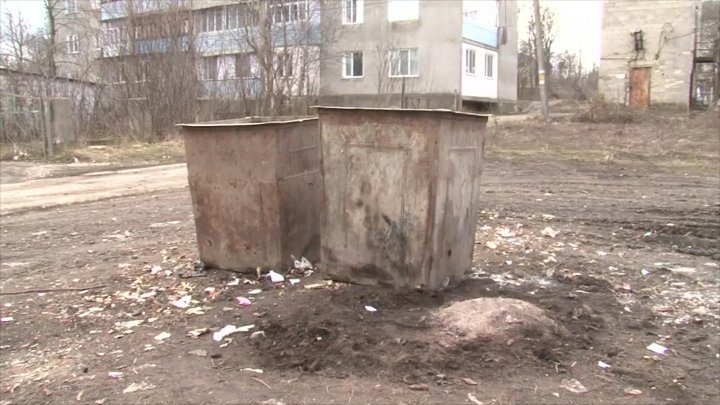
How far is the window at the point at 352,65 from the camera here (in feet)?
123

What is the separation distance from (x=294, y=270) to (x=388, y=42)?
32.3 m

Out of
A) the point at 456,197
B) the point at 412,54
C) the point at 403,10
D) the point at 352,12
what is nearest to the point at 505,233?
the point at 456,197

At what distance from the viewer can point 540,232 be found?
6.81 metres

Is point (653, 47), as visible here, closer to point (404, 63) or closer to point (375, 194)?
point (404, 63)

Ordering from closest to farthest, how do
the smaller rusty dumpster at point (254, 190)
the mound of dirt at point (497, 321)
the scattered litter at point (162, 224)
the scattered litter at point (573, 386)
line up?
the scattered litter at point (573, 386) → the mound of dirt at point (497, 321) → the smaller rusty dumpster at point (254, 190) → the scattered litter at point (162, 224)

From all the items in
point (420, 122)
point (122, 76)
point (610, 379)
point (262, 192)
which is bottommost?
point (610, 379)

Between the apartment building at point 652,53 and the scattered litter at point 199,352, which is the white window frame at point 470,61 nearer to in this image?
the apartment building at point 652,53

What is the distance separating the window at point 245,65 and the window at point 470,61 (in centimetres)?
1391

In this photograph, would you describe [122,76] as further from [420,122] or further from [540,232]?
[420,122]

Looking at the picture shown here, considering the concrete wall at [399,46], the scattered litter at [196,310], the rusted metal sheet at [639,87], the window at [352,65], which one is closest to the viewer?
the scattered litter at [196,310]

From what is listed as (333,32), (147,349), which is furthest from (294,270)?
(333,32)

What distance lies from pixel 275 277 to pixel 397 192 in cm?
124

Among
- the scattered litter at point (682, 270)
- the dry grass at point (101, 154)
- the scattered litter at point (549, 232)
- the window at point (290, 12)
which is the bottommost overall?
the scattered litter at point (682, 270)

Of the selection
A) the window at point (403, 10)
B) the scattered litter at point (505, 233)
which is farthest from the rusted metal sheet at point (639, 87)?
the scattered litter at point (505, 233)
